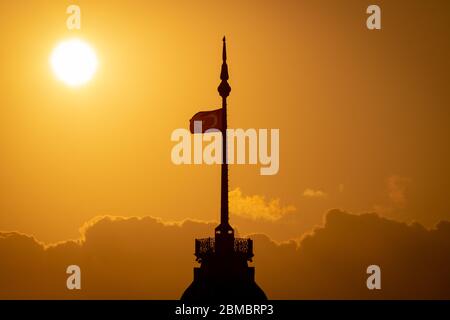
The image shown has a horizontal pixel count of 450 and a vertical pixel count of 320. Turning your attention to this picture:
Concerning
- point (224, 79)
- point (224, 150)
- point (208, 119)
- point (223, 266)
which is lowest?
point (223, 266)

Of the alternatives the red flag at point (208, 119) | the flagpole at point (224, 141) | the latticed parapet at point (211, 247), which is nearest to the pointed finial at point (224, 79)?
the flagpole at point (224, 141)

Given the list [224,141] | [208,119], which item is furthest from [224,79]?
[224,141]

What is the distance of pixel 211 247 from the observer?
277 ft

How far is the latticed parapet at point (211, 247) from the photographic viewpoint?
8438cm

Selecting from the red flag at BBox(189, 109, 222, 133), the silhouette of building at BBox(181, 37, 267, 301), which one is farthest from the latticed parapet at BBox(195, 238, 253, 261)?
the red flag at BBox(189, 109, 222, 133)

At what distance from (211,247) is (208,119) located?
9.42 metres

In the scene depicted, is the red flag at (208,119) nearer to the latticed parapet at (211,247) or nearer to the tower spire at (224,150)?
the tower spire at (224,150)

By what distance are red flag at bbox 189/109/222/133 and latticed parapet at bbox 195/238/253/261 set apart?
818cm

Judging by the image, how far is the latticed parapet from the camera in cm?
8438

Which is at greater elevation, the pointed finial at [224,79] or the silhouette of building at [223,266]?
the pointed finial at [224,79]

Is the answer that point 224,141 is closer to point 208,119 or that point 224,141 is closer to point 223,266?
point 208,119

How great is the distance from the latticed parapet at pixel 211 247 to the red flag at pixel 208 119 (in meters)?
8.18
